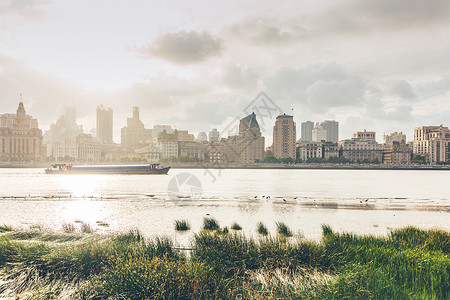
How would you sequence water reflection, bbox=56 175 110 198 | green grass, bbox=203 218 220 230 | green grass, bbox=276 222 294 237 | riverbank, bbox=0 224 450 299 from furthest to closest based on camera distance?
water reflection, bbox=56 175 110 198 < green grass, bbox=203 218 220 230 < green grass, bbox=276 222 294 237 < riverbank, bbox=0 224 450 299

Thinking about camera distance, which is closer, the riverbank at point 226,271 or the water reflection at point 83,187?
the riverbank at point 226,271

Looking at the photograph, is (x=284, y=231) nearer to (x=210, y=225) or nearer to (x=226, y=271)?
(x=210, y=225)

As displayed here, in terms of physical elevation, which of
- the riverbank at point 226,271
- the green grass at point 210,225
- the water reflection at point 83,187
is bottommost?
the water reflection at point 83,187

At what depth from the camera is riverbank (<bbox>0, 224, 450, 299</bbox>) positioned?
7965 mm

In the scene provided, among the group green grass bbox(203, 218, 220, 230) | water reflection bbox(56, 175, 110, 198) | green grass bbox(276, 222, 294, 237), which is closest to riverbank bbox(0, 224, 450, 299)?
green grass bbox(276, 222, 294, 237)

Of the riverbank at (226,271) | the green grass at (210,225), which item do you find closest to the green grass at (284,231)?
the green grass at (210,225)

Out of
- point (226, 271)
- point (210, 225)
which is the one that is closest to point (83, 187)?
point (210, 225)

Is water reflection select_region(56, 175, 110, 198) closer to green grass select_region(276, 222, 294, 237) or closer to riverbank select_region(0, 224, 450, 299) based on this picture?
green grass select_region(276, 222, 294, 237)

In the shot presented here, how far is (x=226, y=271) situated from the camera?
31.1ft

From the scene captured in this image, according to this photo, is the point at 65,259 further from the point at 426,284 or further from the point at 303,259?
the point at 426,284

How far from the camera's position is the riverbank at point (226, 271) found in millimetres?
7965

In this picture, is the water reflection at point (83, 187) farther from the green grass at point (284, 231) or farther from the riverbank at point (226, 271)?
the riverbank at point (226, 271)

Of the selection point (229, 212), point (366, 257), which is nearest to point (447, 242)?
point (366, 257)

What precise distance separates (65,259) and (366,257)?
397 inches
